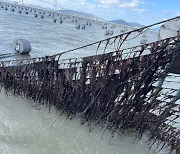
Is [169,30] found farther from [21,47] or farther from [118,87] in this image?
[21,47]

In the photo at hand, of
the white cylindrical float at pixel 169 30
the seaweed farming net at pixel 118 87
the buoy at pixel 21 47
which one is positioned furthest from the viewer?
the buoy at pixel 21 47

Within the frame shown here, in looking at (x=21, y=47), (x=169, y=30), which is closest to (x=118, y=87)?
(x=169, y=30)

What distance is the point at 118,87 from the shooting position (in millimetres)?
7000

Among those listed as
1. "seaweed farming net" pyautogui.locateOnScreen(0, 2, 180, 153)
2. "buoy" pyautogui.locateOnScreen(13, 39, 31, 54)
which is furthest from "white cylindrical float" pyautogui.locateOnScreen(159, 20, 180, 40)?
"buoy" pyautogui.locateOnScreen(13, 39, 31, 54)

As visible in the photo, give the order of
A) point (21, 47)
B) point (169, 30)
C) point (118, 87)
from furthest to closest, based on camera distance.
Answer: point (21, 47), point (118, 87), point (169, 30)

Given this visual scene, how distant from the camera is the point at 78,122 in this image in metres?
8.50

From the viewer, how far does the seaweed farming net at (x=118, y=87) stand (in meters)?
6.33

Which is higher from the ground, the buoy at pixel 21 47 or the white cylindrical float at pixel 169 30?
the white cylindrical float at pixel 169 30

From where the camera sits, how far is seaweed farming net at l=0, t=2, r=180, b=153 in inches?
249

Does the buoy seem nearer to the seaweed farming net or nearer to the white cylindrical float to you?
the seaweed farming net

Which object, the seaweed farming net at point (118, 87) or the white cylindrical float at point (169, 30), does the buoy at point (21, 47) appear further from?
the white cylindrical float at point (169, 30)

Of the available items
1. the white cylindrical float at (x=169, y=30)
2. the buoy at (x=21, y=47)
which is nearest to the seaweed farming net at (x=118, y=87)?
the white cylindrical float at (x=169, y=30)

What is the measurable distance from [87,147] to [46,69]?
3.07m

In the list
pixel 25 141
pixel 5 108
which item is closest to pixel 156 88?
pixel 25 141
